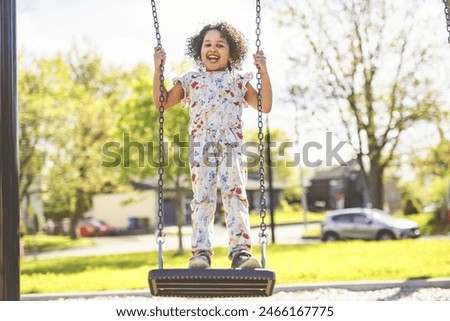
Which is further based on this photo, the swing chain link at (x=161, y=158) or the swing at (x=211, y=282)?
the swing chain link at (x=161, y=158)

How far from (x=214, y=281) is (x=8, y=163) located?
2.23 m

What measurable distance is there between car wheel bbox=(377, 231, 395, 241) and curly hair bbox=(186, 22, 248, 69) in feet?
42.3

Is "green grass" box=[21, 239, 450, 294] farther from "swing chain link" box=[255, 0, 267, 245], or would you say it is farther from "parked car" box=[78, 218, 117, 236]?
"parked car" box=[78, 218, 117, 236]

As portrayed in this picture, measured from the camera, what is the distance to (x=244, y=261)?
3.22 m

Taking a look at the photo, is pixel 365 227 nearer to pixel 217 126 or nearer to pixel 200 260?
pixel 217 126

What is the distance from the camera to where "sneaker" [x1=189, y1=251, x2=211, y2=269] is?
318 centimetres

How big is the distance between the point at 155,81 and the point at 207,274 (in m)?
1.21

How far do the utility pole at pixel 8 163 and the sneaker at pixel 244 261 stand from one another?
1956mm

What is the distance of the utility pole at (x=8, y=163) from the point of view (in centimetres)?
448

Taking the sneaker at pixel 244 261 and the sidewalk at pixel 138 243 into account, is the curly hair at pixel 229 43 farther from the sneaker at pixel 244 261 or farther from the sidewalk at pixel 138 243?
the sidewalk at pixel 138 243

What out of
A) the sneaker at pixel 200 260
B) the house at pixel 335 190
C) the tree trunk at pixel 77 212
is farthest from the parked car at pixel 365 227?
the house at pixel 335 190

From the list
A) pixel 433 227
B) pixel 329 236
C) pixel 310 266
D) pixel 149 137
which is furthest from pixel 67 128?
pixel 433 227

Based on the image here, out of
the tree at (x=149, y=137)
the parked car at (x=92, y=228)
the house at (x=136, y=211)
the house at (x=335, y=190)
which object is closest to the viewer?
the tree at (x=149, y=137)

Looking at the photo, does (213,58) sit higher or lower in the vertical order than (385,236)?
higher
